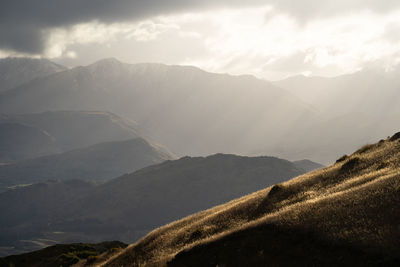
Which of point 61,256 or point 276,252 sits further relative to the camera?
point 61,256

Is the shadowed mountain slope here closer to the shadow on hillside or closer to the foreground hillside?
the foreground hillside

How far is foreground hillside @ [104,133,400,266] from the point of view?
17.5m

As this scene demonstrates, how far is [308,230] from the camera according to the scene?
65.9ft

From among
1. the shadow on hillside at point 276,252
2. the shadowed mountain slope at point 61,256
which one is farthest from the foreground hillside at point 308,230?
the shadowed mountain slope at point 61,256

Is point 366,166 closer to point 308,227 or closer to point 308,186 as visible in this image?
point 308,186

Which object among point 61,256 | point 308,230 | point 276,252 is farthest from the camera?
point 61,256

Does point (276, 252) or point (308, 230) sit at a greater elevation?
point (308, 230)

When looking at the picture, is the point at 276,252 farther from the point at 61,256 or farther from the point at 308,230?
the point at 61,256

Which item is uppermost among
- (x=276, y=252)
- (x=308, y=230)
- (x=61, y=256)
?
(x=61, y=256)

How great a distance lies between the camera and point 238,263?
61.7 feet


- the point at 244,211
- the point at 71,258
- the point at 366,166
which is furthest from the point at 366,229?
the point at 71,258

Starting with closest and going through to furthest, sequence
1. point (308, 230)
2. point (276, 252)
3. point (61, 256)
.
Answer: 1. point (276, 252)
2. point (308, 230)
3. point (61, 256)

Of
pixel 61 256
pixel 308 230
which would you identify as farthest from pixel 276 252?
pixel 61 256

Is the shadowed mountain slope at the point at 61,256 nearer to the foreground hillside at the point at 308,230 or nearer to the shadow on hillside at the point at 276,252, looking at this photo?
the foreground hillside at the point at 308,230
